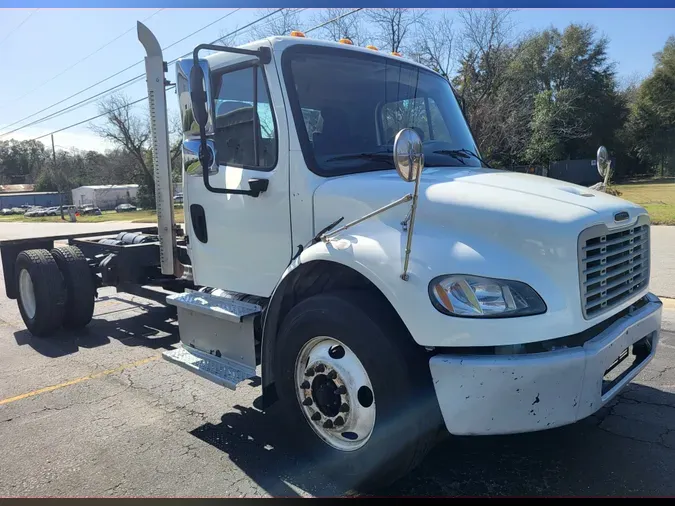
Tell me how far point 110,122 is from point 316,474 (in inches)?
1604

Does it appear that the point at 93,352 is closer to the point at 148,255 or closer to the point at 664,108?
the point at 148,255

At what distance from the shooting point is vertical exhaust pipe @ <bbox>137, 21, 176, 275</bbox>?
14.5ft

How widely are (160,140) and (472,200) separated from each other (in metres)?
2.97

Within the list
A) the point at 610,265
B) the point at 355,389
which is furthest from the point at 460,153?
the point at 355,389

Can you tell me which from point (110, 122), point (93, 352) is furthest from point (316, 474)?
point (110, 122)

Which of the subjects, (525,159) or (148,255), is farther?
(525,159)

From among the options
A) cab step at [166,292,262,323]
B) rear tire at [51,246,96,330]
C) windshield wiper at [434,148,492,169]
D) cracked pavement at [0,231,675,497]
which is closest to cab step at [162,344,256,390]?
cracked pavement at [0,231,675,497]

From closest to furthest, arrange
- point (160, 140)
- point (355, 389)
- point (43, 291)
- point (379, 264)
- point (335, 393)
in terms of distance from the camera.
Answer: point (379, 264)
point (355, 389)
point (335, 393)
point (160, 140)
point (43, 291)

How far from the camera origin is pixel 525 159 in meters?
31.3

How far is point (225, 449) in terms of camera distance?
360 cm

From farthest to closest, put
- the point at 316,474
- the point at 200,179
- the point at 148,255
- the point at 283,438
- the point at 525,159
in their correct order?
the point at 525,159, the point at 148,255, the point at 200,179, the point at 283,438, the point at 316,474

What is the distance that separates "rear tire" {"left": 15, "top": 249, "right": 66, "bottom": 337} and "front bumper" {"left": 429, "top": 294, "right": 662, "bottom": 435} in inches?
212

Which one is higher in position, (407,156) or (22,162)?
(22,162)

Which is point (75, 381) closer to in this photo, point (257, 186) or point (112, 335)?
point (112, 335)
